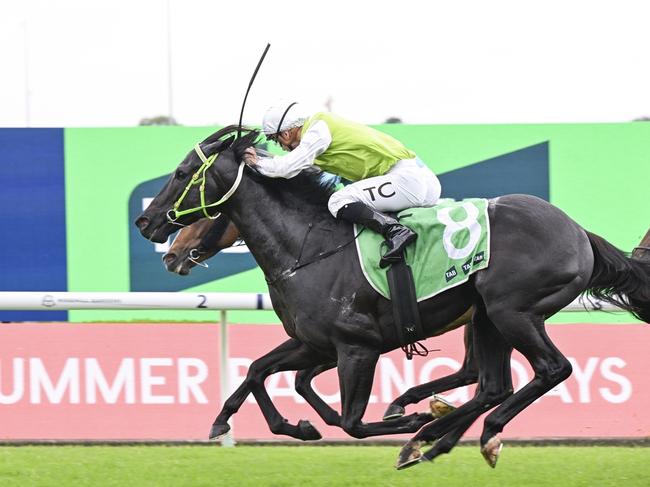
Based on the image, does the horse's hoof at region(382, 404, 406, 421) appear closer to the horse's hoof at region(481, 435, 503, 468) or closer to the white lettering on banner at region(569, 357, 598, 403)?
the horse's hoof at region(481, 435, 503, 468)

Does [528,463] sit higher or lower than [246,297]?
lower

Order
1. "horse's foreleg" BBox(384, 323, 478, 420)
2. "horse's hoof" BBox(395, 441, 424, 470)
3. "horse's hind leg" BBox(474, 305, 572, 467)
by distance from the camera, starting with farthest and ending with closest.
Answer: "horse's foreleg" BBox(384, 323, 478, 420)
"horse's hoof" BBox(395, 441, 424, 470)
"horse's hind leg" BBox(474, 305, 572, 467)

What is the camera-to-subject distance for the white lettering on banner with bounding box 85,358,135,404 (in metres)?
7.99

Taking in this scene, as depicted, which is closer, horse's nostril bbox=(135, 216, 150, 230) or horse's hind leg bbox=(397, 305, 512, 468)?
horse's hind leg bbox=(397, 305, 512, 468)

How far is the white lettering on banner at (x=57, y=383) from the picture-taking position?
8.02 meters

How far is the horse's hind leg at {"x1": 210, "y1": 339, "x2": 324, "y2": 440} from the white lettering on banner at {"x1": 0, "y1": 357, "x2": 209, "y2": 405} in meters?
1.55

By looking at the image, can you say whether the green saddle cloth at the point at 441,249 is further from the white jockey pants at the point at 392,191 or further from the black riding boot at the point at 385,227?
the white jockey pants at the point at 392,191

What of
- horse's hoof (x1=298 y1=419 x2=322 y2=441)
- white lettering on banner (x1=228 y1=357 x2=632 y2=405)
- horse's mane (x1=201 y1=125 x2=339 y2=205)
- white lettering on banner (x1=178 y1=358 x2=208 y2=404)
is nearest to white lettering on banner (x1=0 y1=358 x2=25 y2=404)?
white lettering on banner (x1=178 y1=358 x2=208 y2=404)

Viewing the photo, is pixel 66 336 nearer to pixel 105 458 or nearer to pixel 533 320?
pixel 105 458

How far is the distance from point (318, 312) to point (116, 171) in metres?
8.17


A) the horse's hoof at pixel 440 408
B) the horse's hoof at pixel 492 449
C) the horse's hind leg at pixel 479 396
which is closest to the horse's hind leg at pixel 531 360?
the horse's hoof at pixel 492 449

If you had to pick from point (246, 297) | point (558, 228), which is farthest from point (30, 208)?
point (558, 228)

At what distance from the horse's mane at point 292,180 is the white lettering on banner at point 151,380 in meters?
2.36

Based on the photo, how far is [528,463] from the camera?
6723 millimetres
